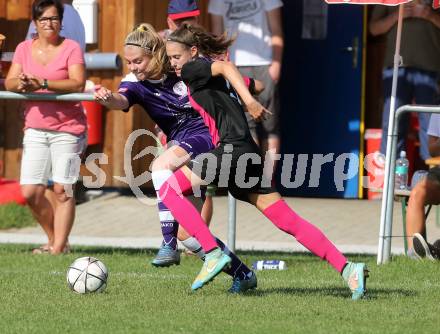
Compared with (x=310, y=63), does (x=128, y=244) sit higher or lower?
lower

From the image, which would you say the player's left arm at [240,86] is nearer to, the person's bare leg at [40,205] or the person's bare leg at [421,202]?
the person's bare leg at [421,202]

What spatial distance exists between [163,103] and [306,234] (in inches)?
80.7

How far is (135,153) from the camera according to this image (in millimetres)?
14859

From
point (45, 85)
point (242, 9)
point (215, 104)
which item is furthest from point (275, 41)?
point (215, 104)

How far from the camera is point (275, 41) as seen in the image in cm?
1292

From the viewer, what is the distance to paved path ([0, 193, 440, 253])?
1240cm

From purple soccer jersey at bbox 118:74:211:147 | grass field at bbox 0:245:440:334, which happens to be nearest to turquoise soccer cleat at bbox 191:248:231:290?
grass field at bbox 0:245:440:334

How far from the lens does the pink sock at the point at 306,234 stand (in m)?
7.98

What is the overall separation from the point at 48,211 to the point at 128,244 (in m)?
1.31

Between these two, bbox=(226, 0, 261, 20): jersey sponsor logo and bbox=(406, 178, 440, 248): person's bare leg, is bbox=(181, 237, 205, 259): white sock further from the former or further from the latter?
bbox=(226, 0, 261, 20): jersey sponsor logo

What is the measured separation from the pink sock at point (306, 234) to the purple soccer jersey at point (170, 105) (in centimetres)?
156

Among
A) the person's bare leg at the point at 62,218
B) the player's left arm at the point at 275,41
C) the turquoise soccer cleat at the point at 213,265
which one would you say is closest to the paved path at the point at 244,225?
the person's bare leg at the point at 62,218

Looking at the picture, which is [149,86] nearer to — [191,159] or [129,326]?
[191,159]

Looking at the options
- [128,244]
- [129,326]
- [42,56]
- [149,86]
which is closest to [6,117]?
[128,244]
